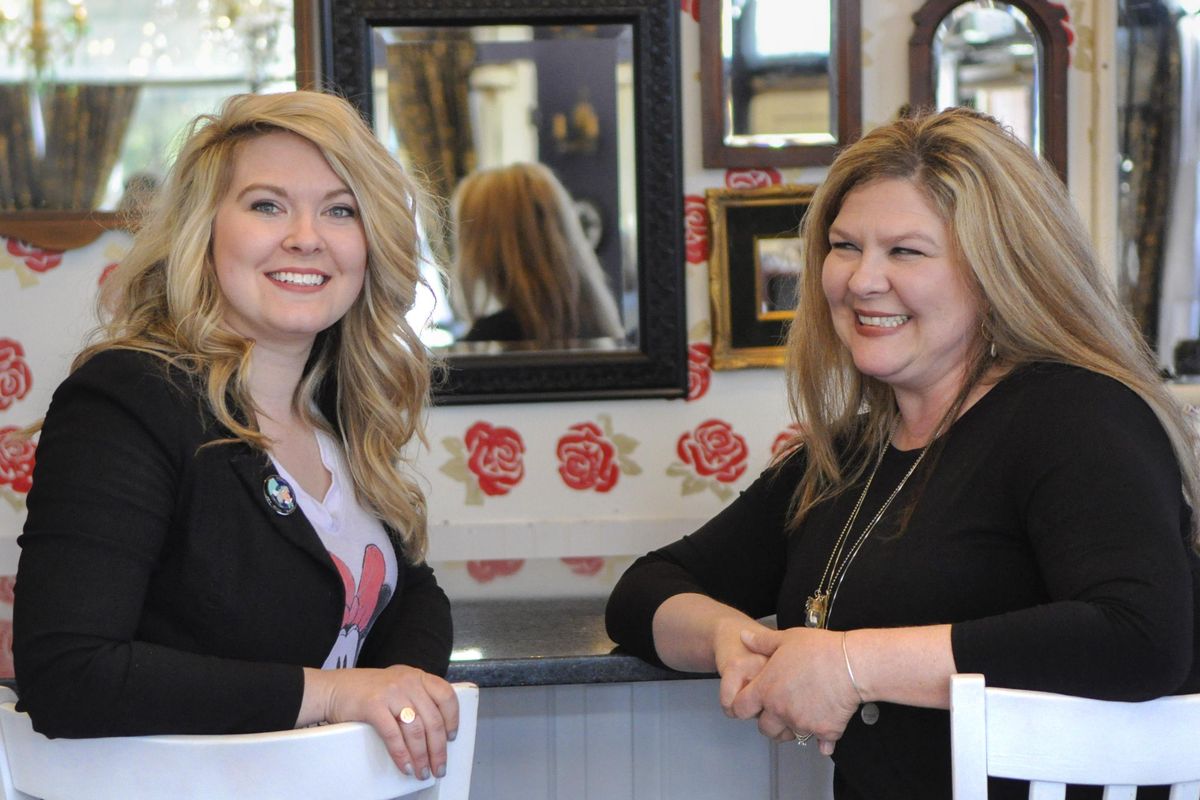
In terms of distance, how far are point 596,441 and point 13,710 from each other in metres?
1.57

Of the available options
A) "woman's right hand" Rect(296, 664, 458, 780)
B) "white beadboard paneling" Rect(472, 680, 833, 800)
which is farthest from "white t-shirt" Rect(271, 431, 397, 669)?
"white beadboard paneling" Rect(472, 680, 833, 800)

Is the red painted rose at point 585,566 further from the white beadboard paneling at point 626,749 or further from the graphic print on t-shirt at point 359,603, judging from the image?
the graphic print on t-shirt at point 359,603

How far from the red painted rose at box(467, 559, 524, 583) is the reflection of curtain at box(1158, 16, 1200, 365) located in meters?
1.33

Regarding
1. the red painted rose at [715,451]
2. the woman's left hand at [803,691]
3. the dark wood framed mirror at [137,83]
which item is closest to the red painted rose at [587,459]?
the red painted rose at [715,451]

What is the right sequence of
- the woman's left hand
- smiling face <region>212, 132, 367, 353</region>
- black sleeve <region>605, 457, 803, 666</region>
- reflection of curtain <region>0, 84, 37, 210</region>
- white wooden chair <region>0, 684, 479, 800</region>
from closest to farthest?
1. white wooden chair <region>0, 684, 479, 800</region>
2. the woman's left hand
3. smiling face <region>212, 132, 367, 353</region>
4. black sleeve <region>605, 457, 803, 666</region>
5. reflection of curtain <region>0, 84, 37, 210</region>

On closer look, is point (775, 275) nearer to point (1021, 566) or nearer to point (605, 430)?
point (605, 430)

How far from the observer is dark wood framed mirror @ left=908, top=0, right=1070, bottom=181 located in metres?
2.40

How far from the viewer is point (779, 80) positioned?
2412 millimetres

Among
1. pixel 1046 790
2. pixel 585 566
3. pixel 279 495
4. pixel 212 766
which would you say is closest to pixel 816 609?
pixel 1046 790

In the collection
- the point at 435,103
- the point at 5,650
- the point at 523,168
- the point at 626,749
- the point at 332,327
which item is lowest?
the point at 626,749

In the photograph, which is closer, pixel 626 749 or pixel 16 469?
pixel 626 749

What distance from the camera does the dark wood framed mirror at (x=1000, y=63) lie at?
240cm

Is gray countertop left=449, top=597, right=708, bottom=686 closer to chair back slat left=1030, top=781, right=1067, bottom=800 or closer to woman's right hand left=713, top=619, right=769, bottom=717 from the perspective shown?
woman's right hand left=713, top=619, right=769, bottom=717

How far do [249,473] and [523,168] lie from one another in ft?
4.53
